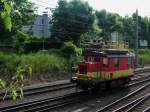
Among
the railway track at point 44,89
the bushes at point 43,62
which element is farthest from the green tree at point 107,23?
the railway track at point 44,89

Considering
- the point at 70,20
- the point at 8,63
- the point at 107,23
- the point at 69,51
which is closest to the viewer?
the point at 8,63

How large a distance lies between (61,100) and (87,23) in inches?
1386

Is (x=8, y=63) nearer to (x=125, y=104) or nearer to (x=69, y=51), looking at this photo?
(x=69, y=51)

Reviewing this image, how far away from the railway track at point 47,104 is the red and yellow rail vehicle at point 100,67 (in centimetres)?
101

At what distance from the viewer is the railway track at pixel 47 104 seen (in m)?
16.7

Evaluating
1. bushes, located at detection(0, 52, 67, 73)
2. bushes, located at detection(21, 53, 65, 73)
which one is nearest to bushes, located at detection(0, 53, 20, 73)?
bushes, located at detection(0, 52, 67, 73)

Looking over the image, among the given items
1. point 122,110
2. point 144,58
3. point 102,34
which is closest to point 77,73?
point 122,110

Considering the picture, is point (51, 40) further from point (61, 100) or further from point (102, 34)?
point (61, 100)

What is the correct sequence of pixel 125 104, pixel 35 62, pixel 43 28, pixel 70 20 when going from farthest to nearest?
pixel 43 28 → pixel 70 20 → pixel 35 62 → pixel 125 104

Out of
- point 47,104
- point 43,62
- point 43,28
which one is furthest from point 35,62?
point 43,28

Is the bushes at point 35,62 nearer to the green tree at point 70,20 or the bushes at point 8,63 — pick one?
the bushes at point 8,63

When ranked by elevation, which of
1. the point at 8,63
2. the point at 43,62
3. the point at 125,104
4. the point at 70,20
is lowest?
the point at 125,104

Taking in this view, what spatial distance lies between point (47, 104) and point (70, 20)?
112 ft

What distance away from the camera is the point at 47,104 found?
61.0ft
